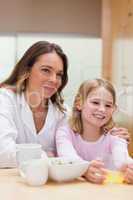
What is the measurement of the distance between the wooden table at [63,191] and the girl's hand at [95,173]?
2cm

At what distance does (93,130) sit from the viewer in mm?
1648

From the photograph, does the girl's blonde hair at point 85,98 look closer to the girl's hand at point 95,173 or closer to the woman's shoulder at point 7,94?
the woman's shoulder at point 7,94

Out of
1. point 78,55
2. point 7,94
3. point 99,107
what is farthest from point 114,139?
point 78,55

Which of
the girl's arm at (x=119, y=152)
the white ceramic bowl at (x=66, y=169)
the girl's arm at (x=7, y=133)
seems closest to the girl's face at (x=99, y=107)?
the girl's arm at (x=119, y=152)

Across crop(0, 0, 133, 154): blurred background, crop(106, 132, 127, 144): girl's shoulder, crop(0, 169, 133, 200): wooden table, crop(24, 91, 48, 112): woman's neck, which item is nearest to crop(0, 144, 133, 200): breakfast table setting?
crop(0, 169, 133, 200): wooden table

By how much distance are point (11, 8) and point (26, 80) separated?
106 inches

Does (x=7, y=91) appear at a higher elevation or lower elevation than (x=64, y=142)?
higher

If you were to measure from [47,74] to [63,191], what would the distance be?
0.80 m

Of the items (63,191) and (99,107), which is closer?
(63,191)

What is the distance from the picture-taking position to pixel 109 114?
5.43ft

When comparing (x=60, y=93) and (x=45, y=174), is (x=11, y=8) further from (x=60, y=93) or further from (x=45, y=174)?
Result: (x=45, y=174)

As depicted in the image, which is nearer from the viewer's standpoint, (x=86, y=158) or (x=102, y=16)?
(x=86, y=158)

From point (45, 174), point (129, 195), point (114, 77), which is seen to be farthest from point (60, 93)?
point (114, 77)

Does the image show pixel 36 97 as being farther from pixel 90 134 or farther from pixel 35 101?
pixel 90 134
